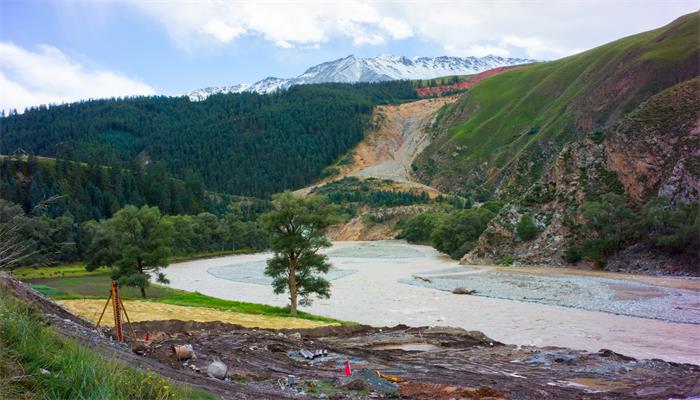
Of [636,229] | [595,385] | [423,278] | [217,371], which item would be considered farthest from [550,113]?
[217,371]

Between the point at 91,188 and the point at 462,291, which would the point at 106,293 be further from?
the point at 91,188

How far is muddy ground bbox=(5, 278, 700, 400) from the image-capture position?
12430mm

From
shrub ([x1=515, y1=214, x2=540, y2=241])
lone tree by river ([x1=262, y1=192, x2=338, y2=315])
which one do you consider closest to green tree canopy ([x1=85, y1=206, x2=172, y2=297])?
lone tree by river ([x1=262, y1=192, x2=338, y2=315])

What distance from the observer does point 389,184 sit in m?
174

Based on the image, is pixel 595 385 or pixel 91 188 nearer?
pixel 595 385

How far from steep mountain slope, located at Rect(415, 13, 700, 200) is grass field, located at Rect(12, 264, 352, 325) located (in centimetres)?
9209

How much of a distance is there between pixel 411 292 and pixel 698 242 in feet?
96.9

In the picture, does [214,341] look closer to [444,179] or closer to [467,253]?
[467,253]

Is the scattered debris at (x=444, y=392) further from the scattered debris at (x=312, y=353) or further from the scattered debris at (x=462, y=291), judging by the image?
the scattered debris at (x=462, y=291)

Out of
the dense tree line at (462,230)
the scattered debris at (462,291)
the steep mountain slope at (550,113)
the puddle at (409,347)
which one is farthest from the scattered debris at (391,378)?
the steep mountain slope at (550,113)

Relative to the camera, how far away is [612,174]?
2596 inches

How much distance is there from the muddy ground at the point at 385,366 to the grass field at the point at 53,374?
2984 millimetres

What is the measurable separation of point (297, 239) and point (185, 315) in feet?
32.5

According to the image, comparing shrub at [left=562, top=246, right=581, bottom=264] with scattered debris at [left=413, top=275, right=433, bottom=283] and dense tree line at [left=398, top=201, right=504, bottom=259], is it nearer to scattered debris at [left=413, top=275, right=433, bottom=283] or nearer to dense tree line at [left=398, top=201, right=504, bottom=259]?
→ scattered debris at [left=413, top=275, right=433, bottom=283]
